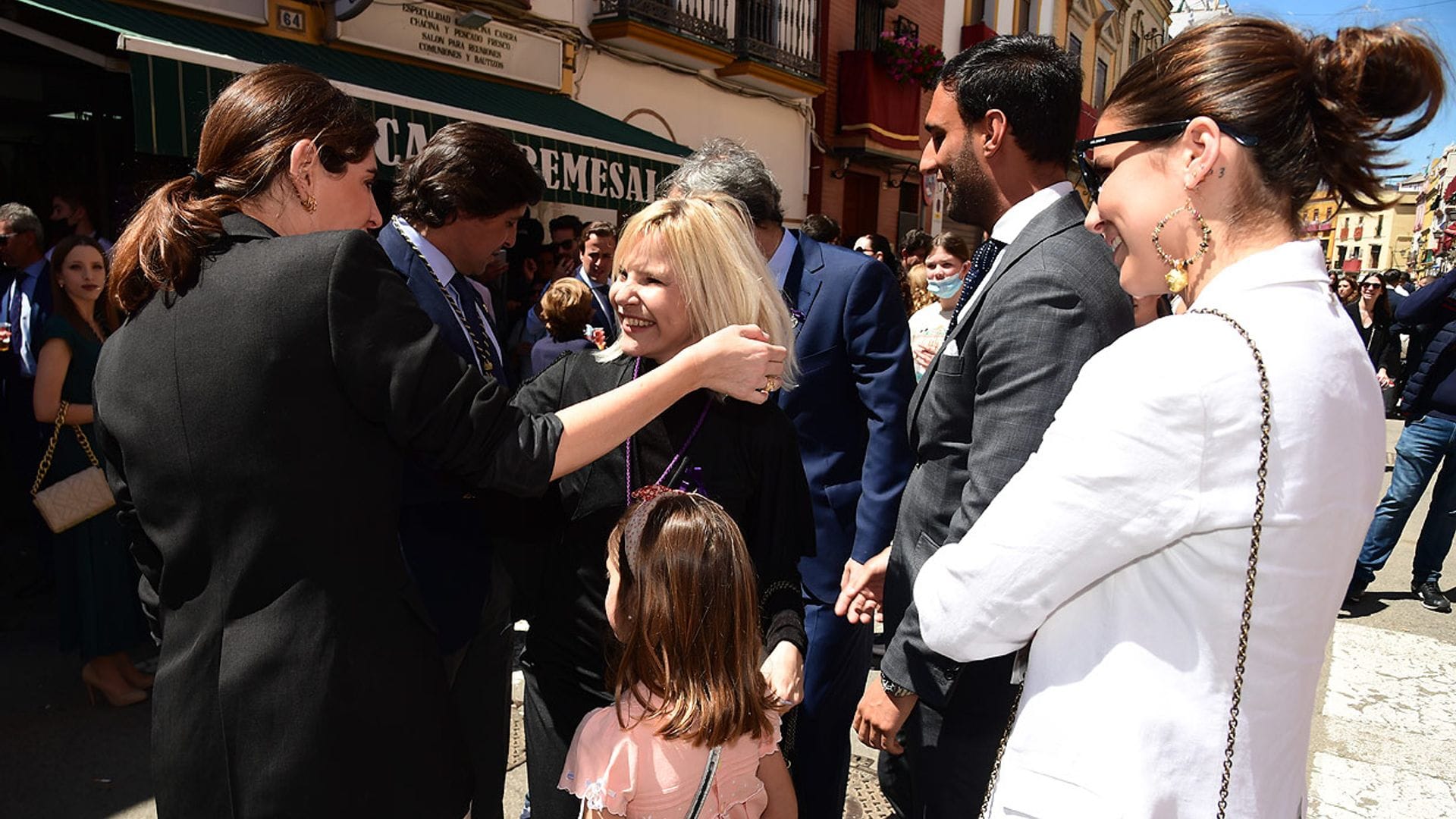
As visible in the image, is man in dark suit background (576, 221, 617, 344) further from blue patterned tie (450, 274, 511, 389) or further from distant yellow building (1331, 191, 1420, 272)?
distant yellow building (1331, 191, 1420, 272)

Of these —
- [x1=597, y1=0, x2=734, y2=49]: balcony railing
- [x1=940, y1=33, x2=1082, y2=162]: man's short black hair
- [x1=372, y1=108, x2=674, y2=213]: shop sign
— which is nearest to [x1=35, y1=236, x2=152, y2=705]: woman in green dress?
[x1=372, y1=108, x2=674, y2=213]: shop sign

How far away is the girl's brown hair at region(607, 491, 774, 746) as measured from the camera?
1.64 meters

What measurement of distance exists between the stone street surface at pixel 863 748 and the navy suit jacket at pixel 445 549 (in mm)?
1200

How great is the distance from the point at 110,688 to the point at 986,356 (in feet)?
12.9

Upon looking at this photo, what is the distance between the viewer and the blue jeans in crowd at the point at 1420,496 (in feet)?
16.8

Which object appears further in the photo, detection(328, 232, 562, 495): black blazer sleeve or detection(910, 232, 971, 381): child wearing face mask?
detection(910, 232, 971, 381): child wearing face mask

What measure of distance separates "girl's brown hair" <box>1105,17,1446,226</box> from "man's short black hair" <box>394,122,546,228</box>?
1822 millimetres

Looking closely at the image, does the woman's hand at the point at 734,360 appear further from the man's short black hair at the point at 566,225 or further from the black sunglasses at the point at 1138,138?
the man's short black hair at the point at 566,225

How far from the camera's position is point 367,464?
1396 mm

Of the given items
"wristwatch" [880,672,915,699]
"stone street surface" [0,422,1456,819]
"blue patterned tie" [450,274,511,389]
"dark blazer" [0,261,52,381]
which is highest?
"blue patterned tie" [450,274,511,389]

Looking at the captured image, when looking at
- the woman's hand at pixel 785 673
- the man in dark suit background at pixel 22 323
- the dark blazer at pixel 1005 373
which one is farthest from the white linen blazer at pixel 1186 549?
the man in dark suit background at pixel 22 323

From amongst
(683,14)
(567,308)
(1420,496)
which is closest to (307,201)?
(567,308)

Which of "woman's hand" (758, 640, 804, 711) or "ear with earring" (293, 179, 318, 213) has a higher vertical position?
"ear with earring" (293, 179, 318, 213)

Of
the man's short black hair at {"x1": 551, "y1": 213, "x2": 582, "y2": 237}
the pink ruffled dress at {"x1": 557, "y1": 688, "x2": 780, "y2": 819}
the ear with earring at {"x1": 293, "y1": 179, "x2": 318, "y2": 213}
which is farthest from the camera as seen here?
the man's short black hair at {"x1": 551, "y1": 213, "x2": 582, "y2": 237}
